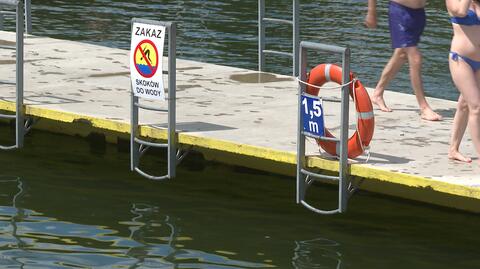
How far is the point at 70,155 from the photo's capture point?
1630 cm

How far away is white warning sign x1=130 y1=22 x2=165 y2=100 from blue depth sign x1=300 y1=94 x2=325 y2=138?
1.55 metres

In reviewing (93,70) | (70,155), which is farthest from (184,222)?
(93,70)

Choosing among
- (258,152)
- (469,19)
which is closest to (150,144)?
(258,152)

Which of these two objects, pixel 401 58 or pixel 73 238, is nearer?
pixel 73 238

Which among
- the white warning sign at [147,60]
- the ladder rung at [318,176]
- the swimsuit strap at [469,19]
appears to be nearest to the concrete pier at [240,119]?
the ladder rung at [318,176]

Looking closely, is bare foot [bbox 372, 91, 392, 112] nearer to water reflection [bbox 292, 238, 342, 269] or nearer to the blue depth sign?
water reflection [bbox 292, 238, 342, 269]

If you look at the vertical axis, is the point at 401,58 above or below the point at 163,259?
above

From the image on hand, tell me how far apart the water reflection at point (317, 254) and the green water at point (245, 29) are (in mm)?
8334

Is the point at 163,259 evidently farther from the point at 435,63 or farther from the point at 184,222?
the point at 435,63

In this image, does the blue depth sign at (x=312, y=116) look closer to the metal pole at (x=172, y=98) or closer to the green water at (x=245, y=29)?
the metal pole at (x=172, y=98)

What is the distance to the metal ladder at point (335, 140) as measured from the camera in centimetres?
1262

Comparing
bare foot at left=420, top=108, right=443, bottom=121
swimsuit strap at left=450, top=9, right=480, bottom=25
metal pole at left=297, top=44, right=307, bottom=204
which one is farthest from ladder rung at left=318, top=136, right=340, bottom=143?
bare foot at left=420, top=108, right=443, bottom=121

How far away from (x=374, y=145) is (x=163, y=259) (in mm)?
2268

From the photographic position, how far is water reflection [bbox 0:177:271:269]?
496 inches
